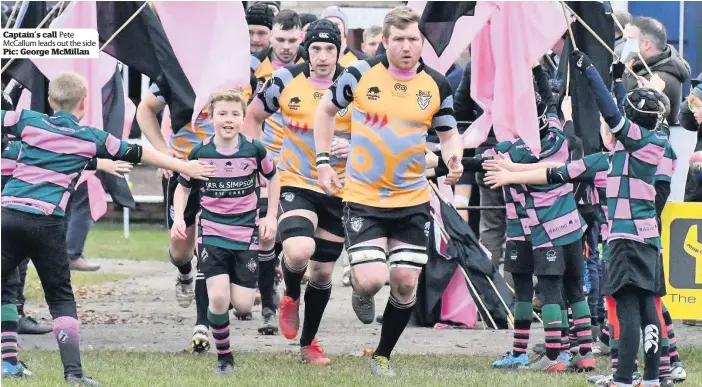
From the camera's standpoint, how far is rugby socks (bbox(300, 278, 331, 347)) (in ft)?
31.0

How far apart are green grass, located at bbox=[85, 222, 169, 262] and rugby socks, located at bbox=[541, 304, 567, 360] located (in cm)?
879

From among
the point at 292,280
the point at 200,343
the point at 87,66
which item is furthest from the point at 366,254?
the point at 87,66

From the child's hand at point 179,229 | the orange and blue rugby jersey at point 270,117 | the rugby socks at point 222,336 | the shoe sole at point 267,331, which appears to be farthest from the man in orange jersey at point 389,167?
the shoe sole at point 267,331

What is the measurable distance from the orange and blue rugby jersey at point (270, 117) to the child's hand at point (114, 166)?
1725 mm

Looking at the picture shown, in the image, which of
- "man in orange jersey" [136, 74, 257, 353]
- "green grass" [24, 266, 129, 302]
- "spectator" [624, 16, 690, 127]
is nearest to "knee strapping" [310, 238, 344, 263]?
"man in orange jersey" [136, 74, 257, 353]

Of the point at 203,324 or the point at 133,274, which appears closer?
the point at 203,324

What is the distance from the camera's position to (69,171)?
8.35m

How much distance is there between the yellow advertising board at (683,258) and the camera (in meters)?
9.95

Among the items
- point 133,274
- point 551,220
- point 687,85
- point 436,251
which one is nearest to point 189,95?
point 436,251

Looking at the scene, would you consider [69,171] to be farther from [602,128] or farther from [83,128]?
[602,128]

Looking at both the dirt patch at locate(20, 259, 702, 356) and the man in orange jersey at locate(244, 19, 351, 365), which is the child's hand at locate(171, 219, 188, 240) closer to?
the man in orange jersey at locate(244, 19, 351, 365)

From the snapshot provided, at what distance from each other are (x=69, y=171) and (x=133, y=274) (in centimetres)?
745

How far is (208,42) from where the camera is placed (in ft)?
36.7

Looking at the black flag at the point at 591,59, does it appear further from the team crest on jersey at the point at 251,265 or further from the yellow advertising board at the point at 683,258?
the team crest on jersey at the point at 251,265
